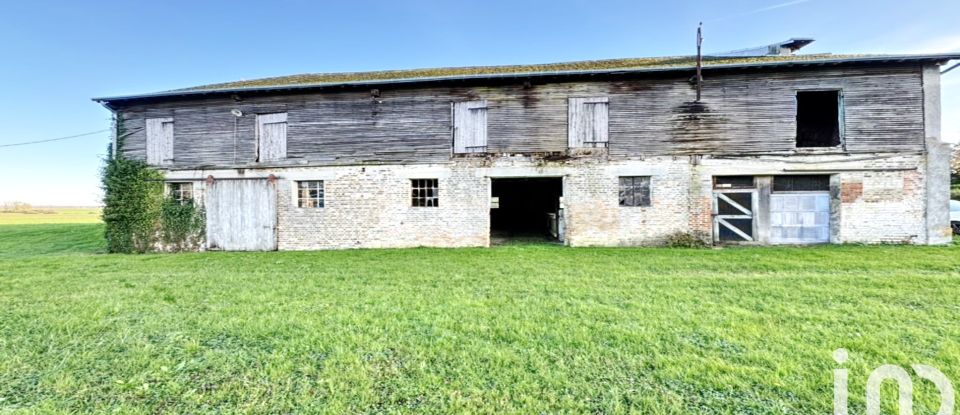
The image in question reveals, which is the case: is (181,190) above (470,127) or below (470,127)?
below

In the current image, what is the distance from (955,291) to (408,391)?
770 centimetres

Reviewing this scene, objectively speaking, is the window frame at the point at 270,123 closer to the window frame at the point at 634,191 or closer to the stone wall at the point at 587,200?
the stone wall at the point at 587,200

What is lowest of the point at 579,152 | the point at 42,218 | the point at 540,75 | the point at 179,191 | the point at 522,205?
the point at 42,218

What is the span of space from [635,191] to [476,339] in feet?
29.8

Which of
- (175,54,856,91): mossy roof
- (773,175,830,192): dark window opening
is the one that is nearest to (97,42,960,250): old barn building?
(773,175,830,192): dark window opening

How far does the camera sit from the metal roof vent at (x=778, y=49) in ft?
42.6

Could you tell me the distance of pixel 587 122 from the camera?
11.4m

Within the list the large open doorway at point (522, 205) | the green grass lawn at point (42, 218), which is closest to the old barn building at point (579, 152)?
the large open doorway at point (522, 205)

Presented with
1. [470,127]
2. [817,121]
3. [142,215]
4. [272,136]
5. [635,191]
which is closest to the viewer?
[635,191]

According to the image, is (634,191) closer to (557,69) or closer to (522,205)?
(557,69)

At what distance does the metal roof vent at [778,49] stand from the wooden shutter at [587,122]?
597 centimetres

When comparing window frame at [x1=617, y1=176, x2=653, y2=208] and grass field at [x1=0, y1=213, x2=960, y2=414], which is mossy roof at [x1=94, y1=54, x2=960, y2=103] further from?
grass field at [x1=0, y1=213, x2=960, y2=414]

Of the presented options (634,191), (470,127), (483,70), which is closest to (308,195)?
(470,127)

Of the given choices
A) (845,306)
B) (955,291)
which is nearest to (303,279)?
(845,306)
